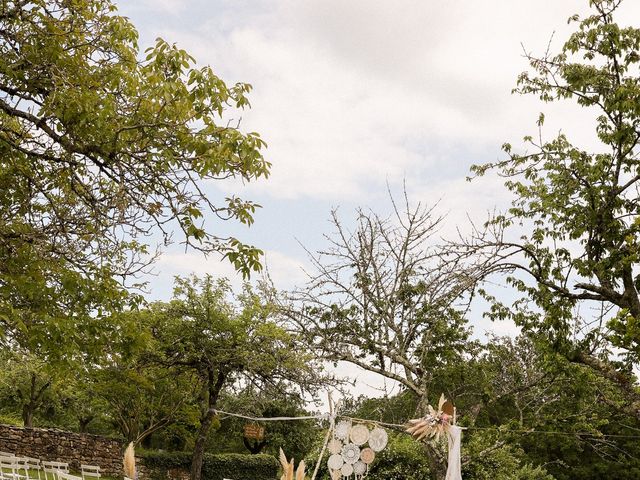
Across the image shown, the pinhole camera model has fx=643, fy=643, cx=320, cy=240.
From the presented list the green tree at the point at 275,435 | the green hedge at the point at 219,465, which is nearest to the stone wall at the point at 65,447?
the green hedge at the point at 219,465

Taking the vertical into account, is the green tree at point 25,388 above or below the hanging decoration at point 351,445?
above

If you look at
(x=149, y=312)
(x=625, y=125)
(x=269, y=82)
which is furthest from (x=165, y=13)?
(x=149, y=312)

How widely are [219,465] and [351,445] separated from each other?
48.5ft

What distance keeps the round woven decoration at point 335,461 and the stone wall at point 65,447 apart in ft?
43.9

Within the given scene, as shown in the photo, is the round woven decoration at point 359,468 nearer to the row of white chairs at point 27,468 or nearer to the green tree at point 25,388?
the row of white chairs at point 27,468

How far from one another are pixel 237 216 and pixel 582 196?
5850 millimetres

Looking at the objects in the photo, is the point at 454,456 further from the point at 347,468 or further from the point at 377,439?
the point at 347,468

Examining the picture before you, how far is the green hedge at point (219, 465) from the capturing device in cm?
1962

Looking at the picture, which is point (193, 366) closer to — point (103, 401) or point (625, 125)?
point (103, 401)

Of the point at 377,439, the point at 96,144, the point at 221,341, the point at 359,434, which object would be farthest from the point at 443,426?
the point at 221,341

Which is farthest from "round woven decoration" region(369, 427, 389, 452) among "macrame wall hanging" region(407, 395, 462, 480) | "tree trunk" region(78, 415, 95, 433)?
"tree trunk" region(78, 415, 95, 433)

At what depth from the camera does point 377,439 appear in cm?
711

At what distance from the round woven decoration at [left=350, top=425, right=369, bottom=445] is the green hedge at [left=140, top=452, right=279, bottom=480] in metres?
14.5

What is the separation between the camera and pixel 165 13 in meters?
6.45
